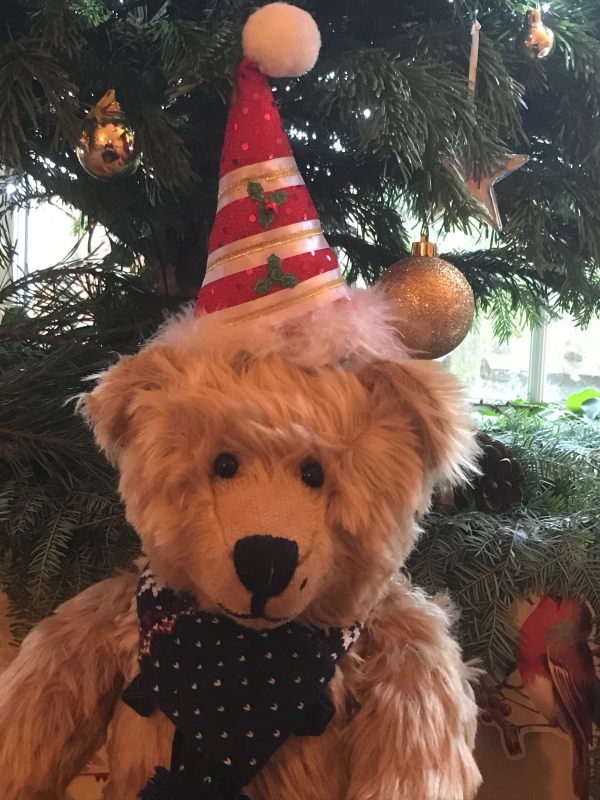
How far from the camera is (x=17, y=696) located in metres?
0.45

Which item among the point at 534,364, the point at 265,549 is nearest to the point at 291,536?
the point at 265,549

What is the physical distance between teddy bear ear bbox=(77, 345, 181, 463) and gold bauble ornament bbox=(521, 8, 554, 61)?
399 millimetres

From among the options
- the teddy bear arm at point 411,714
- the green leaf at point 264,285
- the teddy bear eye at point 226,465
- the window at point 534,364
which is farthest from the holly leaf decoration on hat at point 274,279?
the window at point 534,364

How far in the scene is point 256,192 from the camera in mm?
469

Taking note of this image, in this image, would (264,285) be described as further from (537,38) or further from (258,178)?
(537,38)

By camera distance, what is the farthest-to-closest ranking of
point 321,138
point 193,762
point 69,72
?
point 321,138 → point 69,72 → point 193,762

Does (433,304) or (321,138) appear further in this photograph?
(321,138)

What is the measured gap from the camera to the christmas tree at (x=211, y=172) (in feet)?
1.63

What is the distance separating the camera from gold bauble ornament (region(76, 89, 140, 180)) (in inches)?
19.9

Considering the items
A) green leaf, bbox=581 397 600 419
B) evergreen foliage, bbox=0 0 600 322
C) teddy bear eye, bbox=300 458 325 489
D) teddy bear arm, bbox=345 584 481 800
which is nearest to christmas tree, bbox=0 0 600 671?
evergreen foliage, bbox=0 0 600 322

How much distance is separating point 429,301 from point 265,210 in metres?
0.18

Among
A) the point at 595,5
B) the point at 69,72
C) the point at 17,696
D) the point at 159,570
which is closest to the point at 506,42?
the point at 595,5

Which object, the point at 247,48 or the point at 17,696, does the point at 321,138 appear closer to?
the point at 247,48

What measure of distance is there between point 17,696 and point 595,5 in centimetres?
76
